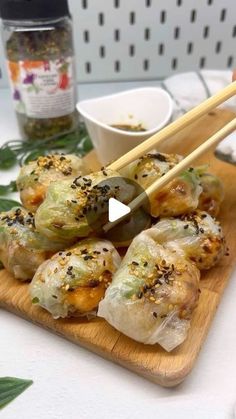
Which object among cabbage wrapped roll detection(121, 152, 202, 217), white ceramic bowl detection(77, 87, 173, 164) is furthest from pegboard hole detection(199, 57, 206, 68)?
cabbage wrapped roll detection(121, 152, 202, 217)

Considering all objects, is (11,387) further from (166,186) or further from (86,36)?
(86,36)

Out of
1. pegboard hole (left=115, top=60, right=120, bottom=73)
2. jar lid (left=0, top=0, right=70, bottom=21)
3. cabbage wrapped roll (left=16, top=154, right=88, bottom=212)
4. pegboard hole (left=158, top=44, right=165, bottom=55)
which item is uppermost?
jar lid (left=0, top=0, right=70, bottom=21)

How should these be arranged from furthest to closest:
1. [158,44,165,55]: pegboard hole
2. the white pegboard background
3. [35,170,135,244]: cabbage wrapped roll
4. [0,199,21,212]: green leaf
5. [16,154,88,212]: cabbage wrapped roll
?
[158,44,165,55]: pegboard hole, the white pegboard background, [0,199,21,212]: green leaf, [16,154,88,212]: cabbage wrapped roll, [35,170,135,244]: cabbage wrapped roll

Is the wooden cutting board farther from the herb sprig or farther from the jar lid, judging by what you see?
the jar lid

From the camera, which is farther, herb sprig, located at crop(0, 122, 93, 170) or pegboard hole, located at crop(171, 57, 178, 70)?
pegboard hole, located at crop(171, 57, 178, 70)

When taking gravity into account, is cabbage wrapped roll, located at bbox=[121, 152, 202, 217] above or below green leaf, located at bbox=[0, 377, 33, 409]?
above

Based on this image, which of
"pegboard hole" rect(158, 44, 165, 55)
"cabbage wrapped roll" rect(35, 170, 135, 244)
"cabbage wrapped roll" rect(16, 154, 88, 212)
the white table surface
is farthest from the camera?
"pegboard hole" rect(158, 44, 165, 55)

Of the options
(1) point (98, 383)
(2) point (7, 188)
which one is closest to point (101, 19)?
Answer: (2) point (7, 188)

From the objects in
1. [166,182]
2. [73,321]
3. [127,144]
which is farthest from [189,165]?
[73,321]
